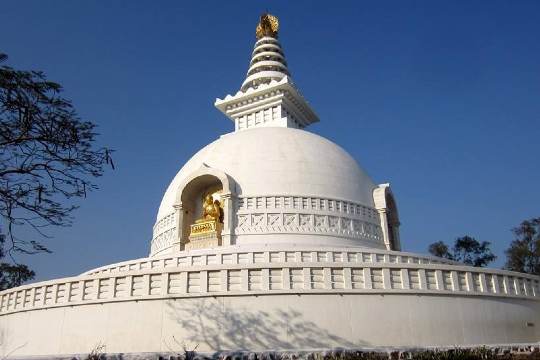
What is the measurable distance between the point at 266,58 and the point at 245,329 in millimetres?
29500

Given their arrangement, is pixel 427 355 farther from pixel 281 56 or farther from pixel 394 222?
pixel 281 56

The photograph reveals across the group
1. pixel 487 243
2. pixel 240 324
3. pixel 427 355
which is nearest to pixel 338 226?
pixel 240 324

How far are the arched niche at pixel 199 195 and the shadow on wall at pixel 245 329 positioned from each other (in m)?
7.68

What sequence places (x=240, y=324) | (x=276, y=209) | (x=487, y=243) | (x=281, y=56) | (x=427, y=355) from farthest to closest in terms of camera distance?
(x=487, y=243), (x=281, y=56), (x=276, y=209), (x=240, y=324), (x=427, y=355)

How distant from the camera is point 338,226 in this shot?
20344 millimetres

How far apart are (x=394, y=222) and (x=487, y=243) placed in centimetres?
2263

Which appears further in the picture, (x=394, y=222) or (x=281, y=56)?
(x=281, y=56)

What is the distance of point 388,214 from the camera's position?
2448 centimetres

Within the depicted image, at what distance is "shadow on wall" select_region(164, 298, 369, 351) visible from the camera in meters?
11.2

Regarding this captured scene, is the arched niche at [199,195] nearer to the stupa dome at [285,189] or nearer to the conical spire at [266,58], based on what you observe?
the stupa dome at [285,189]

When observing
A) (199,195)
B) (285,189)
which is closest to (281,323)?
(285,189)

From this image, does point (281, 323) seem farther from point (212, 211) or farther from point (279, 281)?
point (212, 211)

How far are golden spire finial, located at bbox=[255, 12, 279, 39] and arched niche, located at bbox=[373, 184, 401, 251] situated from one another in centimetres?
2099

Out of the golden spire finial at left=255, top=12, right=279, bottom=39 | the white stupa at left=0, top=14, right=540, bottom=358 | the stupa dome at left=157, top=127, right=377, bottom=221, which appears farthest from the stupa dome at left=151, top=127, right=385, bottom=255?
the golden spire finial at left=255, top=12, right=279, bottom=39
